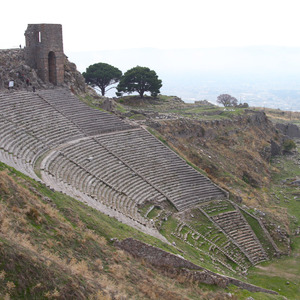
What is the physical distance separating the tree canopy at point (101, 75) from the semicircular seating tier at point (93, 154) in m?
16.8

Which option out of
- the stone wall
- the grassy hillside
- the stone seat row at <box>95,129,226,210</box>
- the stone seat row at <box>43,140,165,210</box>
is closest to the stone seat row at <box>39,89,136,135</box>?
the stone seat row at <box>95,129,226,210</box>

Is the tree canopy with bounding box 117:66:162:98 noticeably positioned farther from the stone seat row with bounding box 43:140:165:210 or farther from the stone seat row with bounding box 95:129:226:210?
the stone seat row with bounding box 43:140:165:210

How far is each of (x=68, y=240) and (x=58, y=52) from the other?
25787 millimetres

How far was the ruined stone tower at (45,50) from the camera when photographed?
35.5 meters

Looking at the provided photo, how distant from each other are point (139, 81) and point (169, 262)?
34.7 m

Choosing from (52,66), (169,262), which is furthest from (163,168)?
(52,66)

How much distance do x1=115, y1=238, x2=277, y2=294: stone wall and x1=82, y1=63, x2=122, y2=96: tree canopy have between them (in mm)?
36632

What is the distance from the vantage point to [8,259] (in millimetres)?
10250

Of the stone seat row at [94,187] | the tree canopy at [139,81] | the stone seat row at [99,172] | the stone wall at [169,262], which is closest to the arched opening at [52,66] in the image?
the stone seat row at [99,172]

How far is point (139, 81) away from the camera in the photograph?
49.6 meters

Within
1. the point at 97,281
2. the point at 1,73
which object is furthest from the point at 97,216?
the point at 1,73

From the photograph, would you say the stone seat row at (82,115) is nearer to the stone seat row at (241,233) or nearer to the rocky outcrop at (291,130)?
the stone seat row at (241,233)

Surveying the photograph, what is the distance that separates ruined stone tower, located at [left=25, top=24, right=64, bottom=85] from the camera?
116ft

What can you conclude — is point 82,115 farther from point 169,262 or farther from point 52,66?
point 169,262
